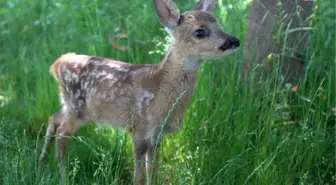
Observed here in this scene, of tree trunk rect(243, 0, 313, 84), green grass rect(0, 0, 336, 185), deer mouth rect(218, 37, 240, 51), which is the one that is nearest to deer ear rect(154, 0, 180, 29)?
green grass rect(0, 0, 336, 185)

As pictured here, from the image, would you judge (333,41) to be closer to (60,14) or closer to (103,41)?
(103,41)

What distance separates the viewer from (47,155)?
18.1 ft

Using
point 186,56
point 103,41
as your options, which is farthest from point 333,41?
point 103,41

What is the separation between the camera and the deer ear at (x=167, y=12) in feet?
16.8

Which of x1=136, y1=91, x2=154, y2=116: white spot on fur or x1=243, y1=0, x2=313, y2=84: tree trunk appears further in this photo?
x1=243, y1=0, x2=313, y2=84: tree trunk

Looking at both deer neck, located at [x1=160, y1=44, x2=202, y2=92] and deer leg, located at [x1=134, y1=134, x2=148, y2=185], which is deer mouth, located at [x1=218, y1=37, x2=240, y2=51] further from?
deer leg, located at [x1=134, y1=134, x2=148, y2=185]

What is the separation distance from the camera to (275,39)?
5844 mm

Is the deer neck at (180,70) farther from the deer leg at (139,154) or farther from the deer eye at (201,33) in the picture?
the deer leg at (139,154)

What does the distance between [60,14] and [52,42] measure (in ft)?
2.07

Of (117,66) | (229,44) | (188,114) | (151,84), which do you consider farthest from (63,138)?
(229,44)

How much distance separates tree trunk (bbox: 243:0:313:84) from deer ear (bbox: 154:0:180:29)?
0.84 metres

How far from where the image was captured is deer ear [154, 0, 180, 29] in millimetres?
5105

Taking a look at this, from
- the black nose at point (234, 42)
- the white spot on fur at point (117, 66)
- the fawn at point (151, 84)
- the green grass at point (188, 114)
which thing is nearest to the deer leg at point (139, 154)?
the fawn at point (151, 84)

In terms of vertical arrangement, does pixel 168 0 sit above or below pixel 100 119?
above
